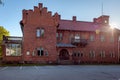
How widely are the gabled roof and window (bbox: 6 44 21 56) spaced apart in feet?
33.9

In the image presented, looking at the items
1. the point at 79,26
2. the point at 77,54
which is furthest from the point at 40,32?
the point at 79,26

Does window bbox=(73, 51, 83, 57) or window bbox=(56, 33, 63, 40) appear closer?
window bbox=(56, 33, 63, 40)

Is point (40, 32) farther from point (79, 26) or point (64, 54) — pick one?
point (79, 26)

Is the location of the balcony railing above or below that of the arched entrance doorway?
above

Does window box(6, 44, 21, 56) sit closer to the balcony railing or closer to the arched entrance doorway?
the arched entrance doorway

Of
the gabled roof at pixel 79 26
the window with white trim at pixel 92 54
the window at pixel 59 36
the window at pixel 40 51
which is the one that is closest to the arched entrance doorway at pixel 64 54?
the window at pixel 59 36

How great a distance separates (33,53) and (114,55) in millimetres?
20800

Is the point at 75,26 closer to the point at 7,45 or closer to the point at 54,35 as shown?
the point at 54,35

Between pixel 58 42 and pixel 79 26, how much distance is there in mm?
7448

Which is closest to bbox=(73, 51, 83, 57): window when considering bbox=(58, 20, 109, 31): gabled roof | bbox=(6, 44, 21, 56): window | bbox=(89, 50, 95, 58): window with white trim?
bbox=(89, 50, 95, 58): window with white trim

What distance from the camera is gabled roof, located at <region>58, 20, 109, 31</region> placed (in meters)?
47.0

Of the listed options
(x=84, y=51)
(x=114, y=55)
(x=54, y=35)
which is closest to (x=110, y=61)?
(x=114, y=55)

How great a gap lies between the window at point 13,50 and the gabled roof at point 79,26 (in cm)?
1034

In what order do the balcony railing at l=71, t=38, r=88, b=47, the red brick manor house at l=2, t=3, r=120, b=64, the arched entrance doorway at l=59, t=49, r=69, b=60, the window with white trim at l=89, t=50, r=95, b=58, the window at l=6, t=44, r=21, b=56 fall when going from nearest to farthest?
the window at l=6, t=44, r=21, b=56 < the red brick manor house at l=2, t=3, r=120, b=64 < the arched entrance doorway at l=59, t=49, r=69, b=60 < the balcony railing at l=71, t=38, r=88, b=47 < the window with white trim at l=89, t=50, r=95, b=58
